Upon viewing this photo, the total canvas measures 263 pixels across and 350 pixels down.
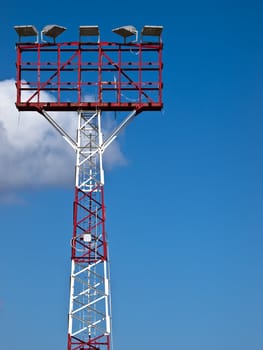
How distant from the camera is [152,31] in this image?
80.5 metres

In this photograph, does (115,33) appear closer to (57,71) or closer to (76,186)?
(57,71)

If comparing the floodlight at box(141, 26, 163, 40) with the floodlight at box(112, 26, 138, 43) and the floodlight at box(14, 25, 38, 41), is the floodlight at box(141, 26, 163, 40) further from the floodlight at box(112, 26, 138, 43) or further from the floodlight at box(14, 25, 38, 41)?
the floodlight at box(14, 25, 38, 41)

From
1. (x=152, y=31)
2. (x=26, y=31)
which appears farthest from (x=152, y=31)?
(x=26, y=31)

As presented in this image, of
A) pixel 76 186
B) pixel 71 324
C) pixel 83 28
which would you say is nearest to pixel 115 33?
pixel 83 28

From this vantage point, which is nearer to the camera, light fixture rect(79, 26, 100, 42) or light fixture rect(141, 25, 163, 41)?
light fixture rect(79, 26, 100, 42)

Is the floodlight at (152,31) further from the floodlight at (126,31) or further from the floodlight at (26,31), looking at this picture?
the floodlight at (26,31)

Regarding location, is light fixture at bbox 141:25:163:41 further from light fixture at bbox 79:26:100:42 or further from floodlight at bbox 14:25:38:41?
floodlight at bbox 14:25:38:41

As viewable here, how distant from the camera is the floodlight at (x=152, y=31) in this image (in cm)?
8012

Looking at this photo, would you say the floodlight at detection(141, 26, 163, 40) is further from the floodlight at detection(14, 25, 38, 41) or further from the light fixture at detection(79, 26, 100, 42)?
the floodlight at detection(14, 25, 38, 41)

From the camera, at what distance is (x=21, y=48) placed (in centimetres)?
8075

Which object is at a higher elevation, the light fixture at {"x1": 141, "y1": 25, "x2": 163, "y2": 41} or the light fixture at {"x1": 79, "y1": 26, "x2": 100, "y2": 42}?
the light fixture at {"x1": 141, "y1": 25, "x2": 163, "y2": 41}

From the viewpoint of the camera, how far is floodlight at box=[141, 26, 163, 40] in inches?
3155

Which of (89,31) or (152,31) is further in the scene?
(152,31)

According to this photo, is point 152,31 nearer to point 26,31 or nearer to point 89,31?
point 89,31
